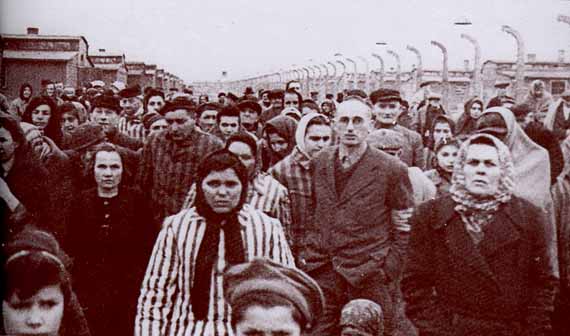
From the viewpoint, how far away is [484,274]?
7.51 ft

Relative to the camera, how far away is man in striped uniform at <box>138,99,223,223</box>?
3.48 m

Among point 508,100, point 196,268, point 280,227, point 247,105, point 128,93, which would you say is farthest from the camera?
point 128,93

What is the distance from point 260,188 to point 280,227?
85 centimetres

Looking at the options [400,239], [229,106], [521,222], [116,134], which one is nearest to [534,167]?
[400,239]

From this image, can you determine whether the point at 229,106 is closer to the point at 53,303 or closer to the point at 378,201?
the point at 378,201

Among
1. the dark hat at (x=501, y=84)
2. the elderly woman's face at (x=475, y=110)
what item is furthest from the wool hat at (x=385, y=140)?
the dark hat at (x=501, y=84)

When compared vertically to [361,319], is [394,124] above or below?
above

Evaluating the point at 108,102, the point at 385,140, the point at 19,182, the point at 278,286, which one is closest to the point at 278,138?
the point at 385,140

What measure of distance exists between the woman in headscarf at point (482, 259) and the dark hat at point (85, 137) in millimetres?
2000

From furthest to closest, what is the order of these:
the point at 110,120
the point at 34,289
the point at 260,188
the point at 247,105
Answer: the point at 247,105 → the point at 110,120 → the point at 260,188 → the point at 34,289

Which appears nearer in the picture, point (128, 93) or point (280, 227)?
point (280, 227)

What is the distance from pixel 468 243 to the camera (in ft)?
7.59

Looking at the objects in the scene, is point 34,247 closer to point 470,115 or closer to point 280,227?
point 280,227

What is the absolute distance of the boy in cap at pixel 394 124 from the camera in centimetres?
449
